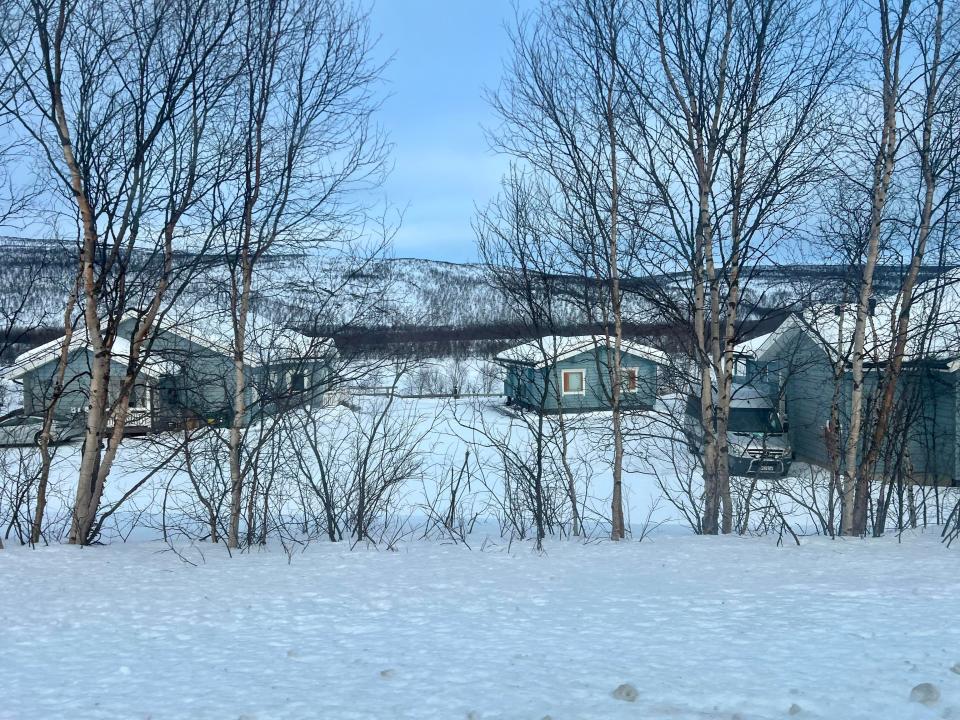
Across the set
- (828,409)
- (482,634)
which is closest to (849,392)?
(828,409)

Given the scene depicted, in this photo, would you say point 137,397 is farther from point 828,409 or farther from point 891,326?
point 828,409

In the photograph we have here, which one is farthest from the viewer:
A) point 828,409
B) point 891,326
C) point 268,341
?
point 828,409

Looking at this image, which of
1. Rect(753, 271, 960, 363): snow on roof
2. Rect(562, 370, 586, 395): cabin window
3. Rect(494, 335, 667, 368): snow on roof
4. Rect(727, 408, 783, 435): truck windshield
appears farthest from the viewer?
Rect(562, 370, 586, 395): cabin window

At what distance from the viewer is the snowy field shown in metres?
3.64

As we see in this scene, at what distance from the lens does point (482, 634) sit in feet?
15.9

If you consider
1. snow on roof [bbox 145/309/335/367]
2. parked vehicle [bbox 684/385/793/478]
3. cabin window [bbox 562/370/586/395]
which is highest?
cabin window [bbox 562/370/586/395]

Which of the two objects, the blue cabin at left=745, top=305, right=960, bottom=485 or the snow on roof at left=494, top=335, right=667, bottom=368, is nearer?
the snow on roof at left=494, top=335, right=667, bottom=368

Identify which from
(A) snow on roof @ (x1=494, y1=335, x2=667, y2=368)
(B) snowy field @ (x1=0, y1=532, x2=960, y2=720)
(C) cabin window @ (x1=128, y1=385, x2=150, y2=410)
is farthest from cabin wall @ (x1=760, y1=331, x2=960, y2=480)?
(C) cabin window @ (x1=128, y1=385, x2=150, y2=410)

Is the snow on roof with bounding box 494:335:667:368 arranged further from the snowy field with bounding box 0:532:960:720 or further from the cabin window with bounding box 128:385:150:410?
the cabin window with bounding box 128:385:150:410

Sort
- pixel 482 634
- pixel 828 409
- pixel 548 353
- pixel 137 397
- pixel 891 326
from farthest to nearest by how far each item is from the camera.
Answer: pixel 828 409 < pixel 548 353 < pixel 137 397 < pixel 891 326 < pixel 482 634

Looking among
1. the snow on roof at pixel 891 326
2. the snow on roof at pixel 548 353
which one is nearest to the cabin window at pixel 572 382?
the snow on roof at pixel 891 326

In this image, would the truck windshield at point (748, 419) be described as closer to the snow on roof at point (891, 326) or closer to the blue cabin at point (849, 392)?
the blue cabin at point (849, 392)

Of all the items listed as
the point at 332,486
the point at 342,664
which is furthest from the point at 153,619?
the point at 332,486

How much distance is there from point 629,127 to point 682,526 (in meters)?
6.80
